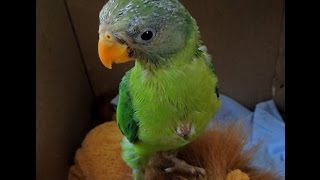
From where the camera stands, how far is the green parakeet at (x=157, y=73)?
0.67m

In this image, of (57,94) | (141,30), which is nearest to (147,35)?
(141,30)

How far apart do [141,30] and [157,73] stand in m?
0.09

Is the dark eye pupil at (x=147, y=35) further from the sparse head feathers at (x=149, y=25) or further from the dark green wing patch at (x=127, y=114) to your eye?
the dark green wing patch at (x=127, y=114)

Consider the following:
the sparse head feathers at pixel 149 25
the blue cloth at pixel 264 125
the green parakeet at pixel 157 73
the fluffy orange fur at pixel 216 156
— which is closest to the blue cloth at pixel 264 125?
the blue cloth at pixel 264 125

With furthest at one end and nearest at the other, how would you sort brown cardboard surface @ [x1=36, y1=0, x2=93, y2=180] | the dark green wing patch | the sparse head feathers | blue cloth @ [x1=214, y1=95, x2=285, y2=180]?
blue cloth @ [x1=214, y1=95, x2=285, y2=180] → brown cardboard surface @ [x1=36, y1=0, x2=93, y2=180] → the dark green wing patch → the sparse head feathers

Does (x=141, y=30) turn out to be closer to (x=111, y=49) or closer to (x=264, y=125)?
(x=111, y=49)

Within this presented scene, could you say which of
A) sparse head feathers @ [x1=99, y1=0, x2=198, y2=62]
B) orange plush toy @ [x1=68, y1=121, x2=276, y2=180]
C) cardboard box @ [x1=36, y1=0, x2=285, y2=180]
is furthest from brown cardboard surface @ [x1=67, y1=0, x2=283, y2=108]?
sparse head feathers @ [x1=99, y1=0, x2=198, y2=62]

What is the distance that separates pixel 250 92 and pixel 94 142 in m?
0.41

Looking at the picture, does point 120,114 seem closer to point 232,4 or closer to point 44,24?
point 44,24

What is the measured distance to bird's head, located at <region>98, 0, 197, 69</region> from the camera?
2.19 ft

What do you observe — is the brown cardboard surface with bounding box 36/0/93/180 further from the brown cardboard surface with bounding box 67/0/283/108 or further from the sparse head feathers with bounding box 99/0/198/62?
the sparse head feathers with bounding box 99/0/198/62

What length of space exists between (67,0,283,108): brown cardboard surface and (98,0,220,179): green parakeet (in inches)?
14.1

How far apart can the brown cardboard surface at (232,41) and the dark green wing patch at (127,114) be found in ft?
1.14
